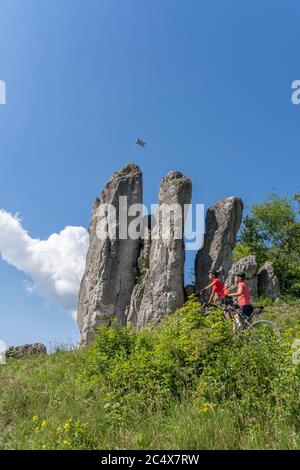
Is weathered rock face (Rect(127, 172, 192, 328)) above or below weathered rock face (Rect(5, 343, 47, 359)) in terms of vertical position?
above

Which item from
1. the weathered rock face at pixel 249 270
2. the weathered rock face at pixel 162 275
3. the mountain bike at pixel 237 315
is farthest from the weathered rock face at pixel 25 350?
the mountain bike at pixel 237 315

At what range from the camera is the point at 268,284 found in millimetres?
27188

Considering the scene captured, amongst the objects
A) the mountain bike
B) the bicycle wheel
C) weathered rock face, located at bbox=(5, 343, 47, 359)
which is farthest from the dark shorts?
weathered rock face, located at bbox=(5, 343, 47, 359)

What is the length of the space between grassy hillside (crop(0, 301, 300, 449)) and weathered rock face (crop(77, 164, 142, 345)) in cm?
1718

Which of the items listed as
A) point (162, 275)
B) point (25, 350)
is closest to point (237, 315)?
point (162, 275)

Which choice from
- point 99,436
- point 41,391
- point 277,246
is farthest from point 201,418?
point 277,246

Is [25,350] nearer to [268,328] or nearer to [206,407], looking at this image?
[268,328]

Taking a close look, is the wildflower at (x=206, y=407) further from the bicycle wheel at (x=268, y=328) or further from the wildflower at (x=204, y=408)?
the bicycle wheel at (x=268, y=328)

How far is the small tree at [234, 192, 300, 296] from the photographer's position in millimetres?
42000

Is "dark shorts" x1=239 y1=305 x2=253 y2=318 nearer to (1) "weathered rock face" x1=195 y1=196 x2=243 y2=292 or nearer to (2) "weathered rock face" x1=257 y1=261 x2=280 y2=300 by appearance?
(1) "weathered rock face" x1=195 y1=196 x2=243 y2=292

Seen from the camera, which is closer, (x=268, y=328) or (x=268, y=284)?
(x=268, y=328)

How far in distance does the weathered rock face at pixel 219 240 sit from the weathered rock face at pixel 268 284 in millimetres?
2395

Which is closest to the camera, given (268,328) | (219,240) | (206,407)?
(206,407)

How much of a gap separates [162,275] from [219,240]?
502cm
